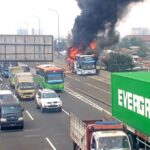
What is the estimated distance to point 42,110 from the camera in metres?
39.8

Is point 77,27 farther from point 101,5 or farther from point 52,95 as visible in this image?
point 52,95

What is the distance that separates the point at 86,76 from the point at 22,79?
24416 mm

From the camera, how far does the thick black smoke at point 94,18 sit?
74.4 metres

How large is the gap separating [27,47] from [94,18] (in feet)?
56.1

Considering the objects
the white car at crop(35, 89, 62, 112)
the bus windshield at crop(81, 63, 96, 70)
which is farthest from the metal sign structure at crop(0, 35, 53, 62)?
the white car at crop(35, 89, 62, 112)

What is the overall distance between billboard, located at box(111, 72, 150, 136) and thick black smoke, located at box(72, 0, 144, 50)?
51.5 meters

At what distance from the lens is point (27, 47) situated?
6097cm

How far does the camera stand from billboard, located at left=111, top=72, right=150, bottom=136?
19.2 meters

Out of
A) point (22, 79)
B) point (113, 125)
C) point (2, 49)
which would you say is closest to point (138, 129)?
point (113, 125)

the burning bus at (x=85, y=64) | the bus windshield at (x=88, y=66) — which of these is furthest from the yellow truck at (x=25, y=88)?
the burning bus at (x=85, y=64)

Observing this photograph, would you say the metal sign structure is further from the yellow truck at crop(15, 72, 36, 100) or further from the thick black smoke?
the thick black smoke

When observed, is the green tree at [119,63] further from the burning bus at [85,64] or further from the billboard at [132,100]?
the billboard at [132,100]

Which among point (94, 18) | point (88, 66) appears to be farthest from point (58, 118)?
point (94, 18)

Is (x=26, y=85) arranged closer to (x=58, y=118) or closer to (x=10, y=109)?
(x=58, y=118)
